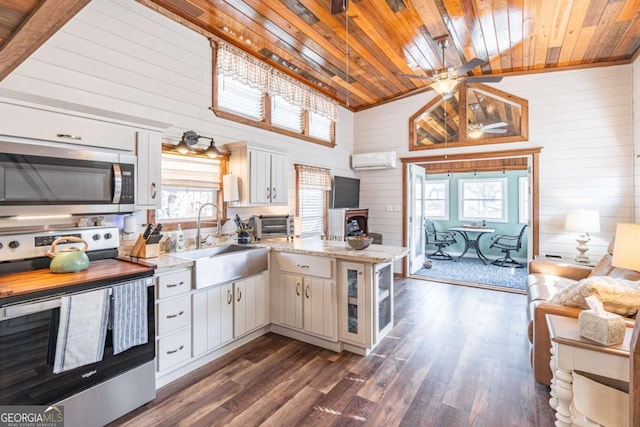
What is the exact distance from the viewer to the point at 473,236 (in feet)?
26.3

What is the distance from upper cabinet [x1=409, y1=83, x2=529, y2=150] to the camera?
15.8 feet

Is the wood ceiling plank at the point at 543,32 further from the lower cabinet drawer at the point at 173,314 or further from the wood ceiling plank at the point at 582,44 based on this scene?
the lower cabinet drawer at the point at 173,314

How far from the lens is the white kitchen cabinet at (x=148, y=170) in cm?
247

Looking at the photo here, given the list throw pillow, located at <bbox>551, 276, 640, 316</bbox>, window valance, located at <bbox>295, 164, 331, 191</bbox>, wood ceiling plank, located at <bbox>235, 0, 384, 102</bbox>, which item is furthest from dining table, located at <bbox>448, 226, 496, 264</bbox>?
throw pillow, located at <bbox>551, 276, 640, 316</bbox>

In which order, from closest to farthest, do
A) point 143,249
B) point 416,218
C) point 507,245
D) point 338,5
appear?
point 143,249 < point 338,5 < point 416,218 < point 507,245

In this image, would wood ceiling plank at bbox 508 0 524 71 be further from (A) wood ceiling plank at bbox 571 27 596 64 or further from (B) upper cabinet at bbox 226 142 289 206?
(B) upper cabinet at bbox 226 142 289 206

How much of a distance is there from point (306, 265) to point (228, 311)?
0.83 metres

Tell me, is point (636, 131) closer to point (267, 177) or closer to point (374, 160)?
point (374, 160)

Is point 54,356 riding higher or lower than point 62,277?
lower

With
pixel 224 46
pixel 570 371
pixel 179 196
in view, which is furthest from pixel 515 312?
pixel 224 46

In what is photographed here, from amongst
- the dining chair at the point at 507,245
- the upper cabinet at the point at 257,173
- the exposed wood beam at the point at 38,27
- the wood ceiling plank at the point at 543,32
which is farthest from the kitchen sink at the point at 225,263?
the dining chair at the point at 507,245

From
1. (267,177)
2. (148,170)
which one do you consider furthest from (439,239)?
(148,170)

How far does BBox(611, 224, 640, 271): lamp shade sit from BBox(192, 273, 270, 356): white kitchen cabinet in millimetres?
2740

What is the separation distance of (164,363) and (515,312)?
4.00 metres
